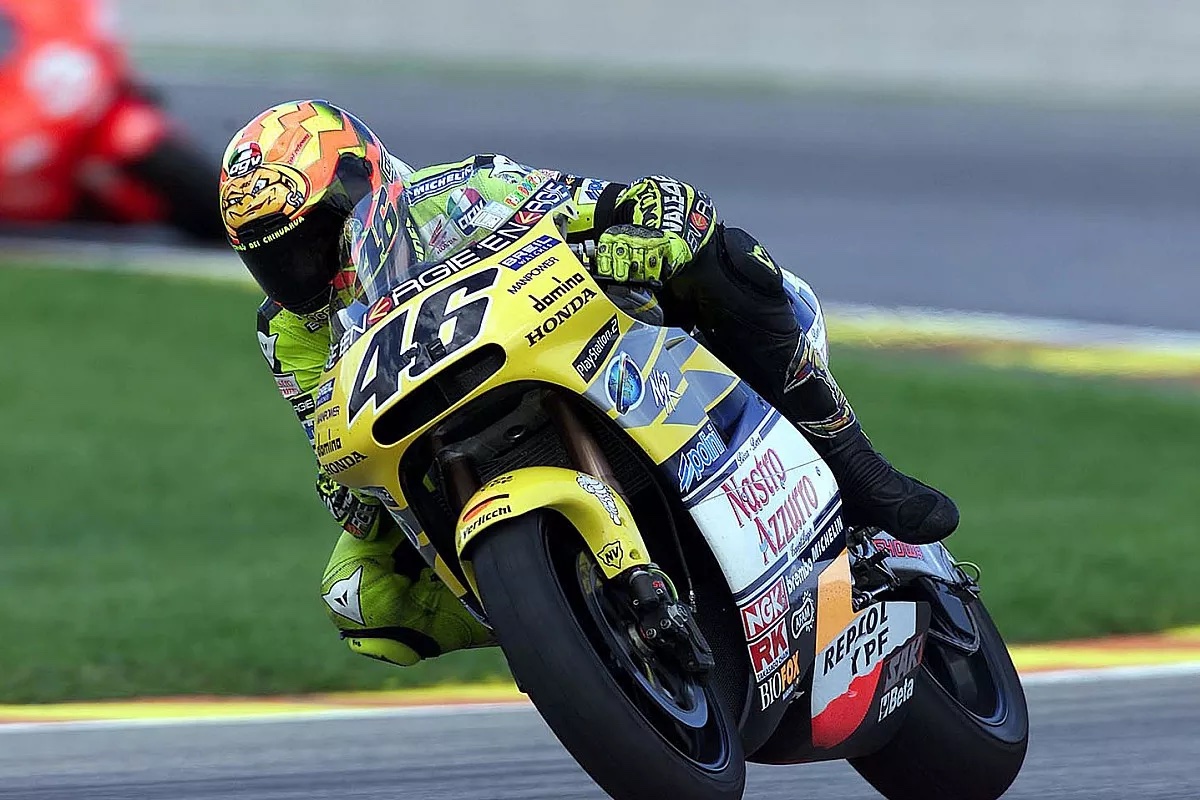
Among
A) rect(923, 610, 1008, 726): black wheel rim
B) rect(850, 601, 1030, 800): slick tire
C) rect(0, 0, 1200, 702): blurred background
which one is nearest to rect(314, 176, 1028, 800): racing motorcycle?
rect(850, 601, 1030, 800): slick tire

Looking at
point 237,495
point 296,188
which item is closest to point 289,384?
point 296,188

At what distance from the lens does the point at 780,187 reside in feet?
56.5

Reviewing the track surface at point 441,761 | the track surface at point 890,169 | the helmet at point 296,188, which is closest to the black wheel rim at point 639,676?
the helmet at point 296,188

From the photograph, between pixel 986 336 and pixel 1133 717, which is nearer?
pixel 1133 717

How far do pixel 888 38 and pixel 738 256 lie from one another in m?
17.9

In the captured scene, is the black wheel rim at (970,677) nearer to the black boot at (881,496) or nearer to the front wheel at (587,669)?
the black boot at (881,496)

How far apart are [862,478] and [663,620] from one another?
0.94 meters

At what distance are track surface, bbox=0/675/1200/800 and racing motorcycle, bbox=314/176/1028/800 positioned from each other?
0.72 m

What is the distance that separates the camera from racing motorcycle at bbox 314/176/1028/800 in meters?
3.63

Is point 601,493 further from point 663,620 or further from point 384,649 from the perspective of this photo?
point 384,649

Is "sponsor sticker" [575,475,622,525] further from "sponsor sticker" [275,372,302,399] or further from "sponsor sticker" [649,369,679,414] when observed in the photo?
"sponsor sticker" [275,372,302,399]

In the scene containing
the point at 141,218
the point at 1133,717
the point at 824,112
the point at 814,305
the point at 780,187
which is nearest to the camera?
the point at 814,305

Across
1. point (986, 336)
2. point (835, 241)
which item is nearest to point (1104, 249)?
point (835, 241)

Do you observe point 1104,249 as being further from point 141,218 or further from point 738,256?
point 738,256
